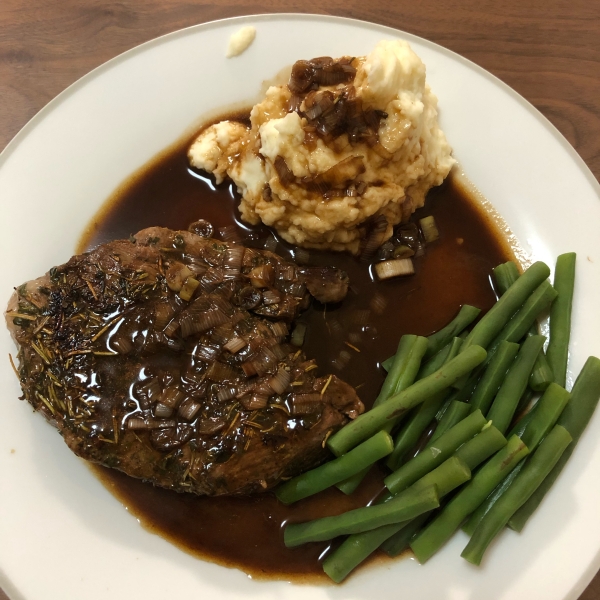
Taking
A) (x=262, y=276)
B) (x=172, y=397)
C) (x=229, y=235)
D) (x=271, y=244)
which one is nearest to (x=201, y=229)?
(x=229, y=235)

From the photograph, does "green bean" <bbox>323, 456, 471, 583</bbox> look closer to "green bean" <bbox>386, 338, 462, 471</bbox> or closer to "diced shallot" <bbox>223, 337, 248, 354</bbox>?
"green bean" <bbox>386, 338, 462, 471</bbox>

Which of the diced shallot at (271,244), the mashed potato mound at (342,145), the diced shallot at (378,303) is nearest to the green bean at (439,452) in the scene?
the diced shallot at (378,303)

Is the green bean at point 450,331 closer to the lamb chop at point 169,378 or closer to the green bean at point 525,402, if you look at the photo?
the green bean at point 525,402

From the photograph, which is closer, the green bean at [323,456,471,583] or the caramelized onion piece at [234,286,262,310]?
the green bean at [323,456,471,583]

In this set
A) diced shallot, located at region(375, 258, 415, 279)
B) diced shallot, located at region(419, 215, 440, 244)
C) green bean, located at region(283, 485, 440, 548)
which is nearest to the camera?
green bean, located at region(283, 485, 440, 548)

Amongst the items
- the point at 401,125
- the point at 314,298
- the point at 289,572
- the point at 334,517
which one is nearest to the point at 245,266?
the point at 314,298

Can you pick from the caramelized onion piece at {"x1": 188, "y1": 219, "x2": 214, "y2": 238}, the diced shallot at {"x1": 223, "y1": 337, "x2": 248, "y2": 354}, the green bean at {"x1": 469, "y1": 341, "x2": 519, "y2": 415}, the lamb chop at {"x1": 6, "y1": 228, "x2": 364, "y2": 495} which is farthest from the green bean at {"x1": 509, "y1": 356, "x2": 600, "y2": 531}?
the caramelized onion piece at {"x1": 188, "y1": 219, "x2": 214, "y2": 238}
